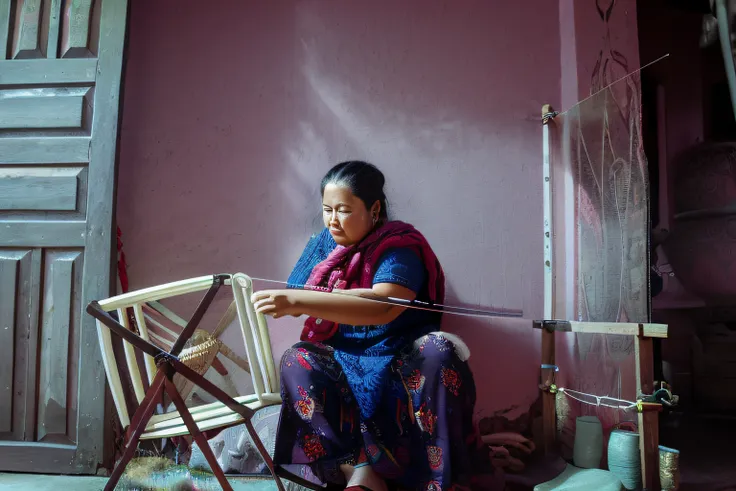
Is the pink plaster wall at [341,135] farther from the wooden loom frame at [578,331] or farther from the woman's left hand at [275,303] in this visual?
the woman's left hand at [275,303]

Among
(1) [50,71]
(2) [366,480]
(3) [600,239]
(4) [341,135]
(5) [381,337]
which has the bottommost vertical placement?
(2) [366,480]

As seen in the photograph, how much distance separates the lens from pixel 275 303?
5.13 ft

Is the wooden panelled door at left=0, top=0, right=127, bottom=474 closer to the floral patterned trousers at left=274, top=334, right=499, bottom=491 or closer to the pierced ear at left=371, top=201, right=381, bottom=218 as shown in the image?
the floral patterned trousers at left=274, top=334, right=499, bottom=491

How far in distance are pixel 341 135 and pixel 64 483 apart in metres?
1.87

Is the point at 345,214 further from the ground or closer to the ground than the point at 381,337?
further from the ground

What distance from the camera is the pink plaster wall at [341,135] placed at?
2.39 m

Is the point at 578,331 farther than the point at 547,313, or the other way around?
the point at 547,313

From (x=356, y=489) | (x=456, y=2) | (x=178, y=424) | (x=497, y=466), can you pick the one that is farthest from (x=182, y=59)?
(x=497, y=466)

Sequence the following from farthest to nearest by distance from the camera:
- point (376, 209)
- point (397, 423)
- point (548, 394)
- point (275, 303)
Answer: point (548, 394) → point (376, 209) → point (397, 423) → point (275, 303)

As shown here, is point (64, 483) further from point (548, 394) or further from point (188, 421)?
point (548, 394)

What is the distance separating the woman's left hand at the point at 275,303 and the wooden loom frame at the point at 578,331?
44.2 inches

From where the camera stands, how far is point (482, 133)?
95.8 inches

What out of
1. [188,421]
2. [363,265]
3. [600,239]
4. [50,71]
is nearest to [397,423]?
[363,265]

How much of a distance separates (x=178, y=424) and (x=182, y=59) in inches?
69.5
